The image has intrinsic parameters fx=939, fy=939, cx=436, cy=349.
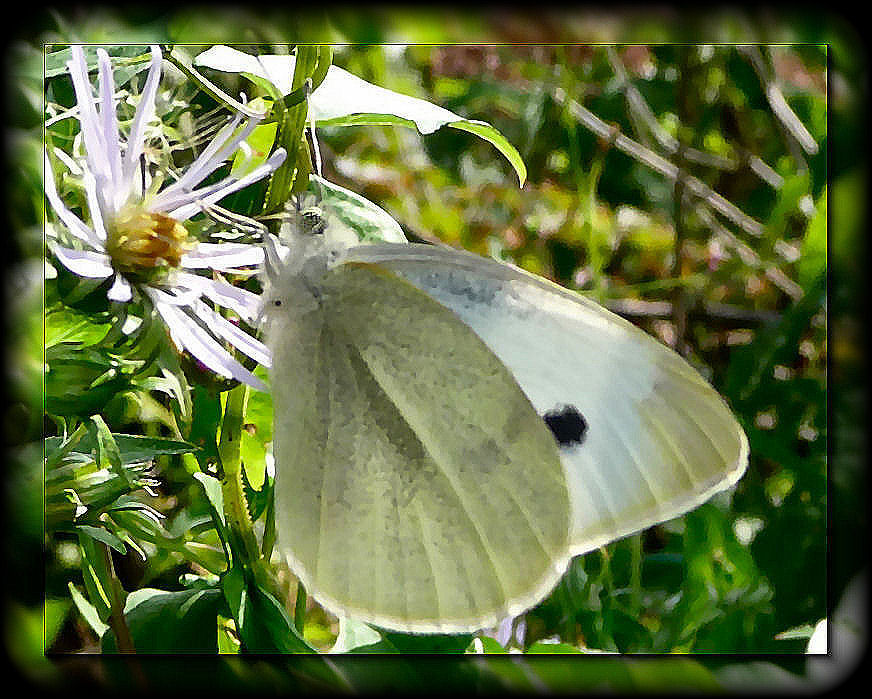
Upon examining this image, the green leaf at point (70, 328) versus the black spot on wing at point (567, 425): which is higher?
the green leaf at point (70, 328)

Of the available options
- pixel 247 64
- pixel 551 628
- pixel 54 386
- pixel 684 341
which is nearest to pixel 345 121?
pixel 247 64

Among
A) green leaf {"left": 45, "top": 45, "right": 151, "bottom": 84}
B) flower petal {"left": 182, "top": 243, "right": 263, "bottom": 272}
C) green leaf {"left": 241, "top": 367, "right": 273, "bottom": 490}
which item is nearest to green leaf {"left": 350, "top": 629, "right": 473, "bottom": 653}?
green leaf {"left": 241, "top": 367, "right": 273, "bottom": 490}

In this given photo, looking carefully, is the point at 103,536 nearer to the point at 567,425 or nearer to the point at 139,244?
the point at 139,244

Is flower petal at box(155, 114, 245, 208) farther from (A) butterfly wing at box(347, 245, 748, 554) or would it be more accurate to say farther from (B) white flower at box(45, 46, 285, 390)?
(A) butterfly wing at box(347, 245, 748, 554)

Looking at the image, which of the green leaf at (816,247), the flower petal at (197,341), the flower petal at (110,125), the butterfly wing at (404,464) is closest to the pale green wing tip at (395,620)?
the butterfly wing at (404,464)

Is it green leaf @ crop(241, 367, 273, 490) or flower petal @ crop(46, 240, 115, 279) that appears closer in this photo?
flower petal @ crop(46, 240, 115, 279)

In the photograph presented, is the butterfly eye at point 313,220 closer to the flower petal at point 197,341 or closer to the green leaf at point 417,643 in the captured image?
the flower petal at point 197,341

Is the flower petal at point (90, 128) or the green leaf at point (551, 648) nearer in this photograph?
the flower petal at point (90, 128)
